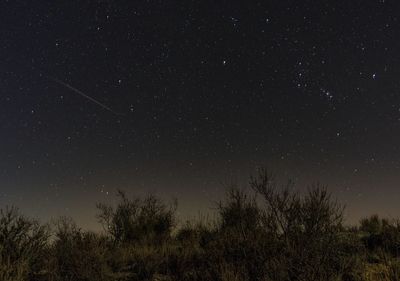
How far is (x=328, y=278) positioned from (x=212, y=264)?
2.46m

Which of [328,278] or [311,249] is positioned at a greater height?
[311,249]

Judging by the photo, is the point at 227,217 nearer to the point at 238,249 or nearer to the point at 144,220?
the point at 144,220

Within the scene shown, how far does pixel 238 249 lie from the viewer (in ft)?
34.0

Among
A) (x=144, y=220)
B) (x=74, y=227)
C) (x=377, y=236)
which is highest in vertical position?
(x=144, y=220)

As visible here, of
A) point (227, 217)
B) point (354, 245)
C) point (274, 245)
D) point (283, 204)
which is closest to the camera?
point (274, 245)

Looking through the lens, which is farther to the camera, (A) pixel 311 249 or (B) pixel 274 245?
(B) pixel 274 245

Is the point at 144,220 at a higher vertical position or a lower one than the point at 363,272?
higher

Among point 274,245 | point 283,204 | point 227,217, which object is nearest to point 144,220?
point 227,217

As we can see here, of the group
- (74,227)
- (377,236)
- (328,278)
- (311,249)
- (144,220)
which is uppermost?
(144,220)

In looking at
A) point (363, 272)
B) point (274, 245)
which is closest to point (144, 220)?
point (274, 245)

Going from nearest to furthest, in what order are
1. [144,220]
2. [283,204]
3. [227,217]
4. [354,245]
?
1. [354,245]
2. [283,204]
3. [227,217]
4. [144,220]

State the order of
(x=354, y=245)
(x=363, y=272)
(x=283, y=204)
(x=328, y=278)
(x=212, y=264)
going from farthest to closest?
(x=283, y=204) → (x=354, y=245) → (x=212, y=264) → (x=363, y=272) → (x=328, y=278)

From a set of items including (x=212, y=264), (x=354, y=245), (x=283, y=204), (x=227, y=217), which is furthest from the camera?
(x=227, y=217)

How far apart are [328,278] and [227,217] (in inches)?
336
